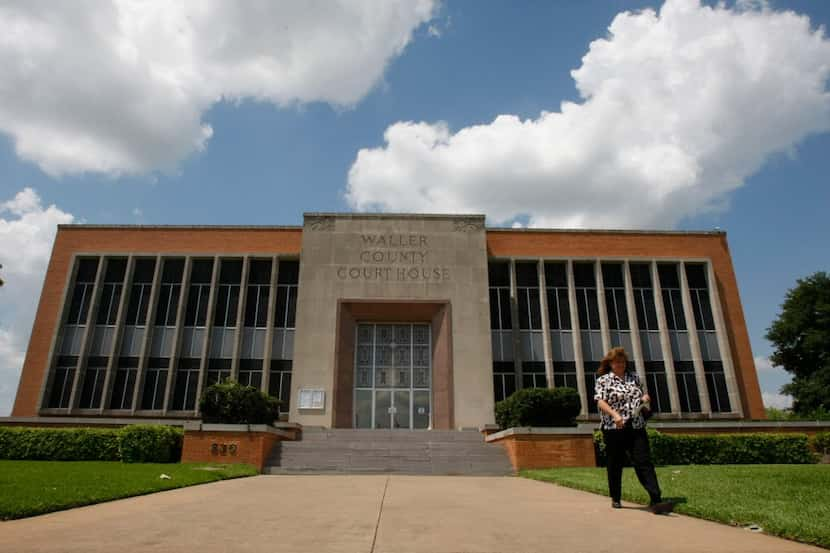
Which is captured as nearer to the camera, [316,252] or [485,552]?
[485,552]

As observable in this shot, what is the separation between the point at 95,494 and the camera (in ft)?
22.3

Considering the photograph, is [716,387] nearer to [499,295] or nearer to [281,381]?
[499,295]

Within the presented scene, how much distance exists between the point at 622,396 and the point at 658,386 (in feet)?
73.6

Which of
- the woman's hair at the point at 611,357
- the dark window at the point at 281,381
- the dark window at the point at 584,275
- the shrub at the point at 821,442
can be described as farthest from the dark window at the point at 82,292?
the shrub at the point at 821,442

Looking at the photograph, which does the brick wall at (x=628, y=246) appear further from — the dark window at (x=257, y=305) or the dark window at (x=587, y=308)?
the dark window at (x=257, y=305)

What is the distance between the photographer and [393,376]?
80.6 ft

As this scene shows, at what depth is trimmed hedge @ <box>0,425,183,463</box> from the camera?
1435 centimetres

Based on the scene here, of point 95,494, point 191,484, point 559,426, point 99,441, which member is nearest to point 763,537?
point 95,494

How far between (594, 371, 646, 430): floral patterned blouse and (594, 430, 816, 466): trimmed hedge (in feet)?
29.7

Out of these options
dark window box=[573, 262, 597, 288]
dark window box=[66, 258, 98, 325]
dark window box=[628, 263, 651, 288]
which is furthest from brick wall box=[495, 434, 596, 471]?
dark window box=[66, 258, 98, 325]

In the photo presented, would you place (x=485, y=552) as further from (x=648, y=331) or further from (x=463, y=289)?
(x=648, y=331)

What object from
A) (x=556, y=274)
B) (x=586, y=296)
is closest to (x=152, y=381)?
Answer: (x=556, y=274)

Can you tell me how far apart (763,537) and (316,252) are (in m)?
22.4

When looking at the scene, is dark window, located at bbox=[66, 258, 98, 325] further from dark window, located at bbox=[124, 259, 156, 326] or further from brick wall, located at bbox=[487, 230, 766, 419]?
brick wall, located at bbox=[487, 230, 766, 419]
